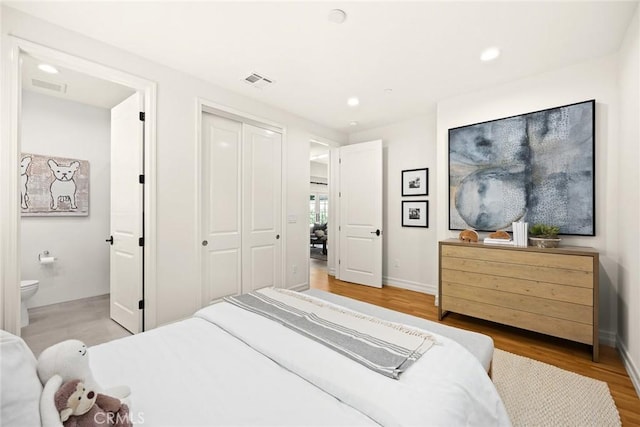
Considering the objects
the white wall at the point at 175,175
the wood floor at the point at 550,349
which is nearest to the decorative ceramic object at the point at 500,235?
the wood floor at the point at 550,349

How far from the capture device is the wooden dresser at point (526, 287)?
2.28 m

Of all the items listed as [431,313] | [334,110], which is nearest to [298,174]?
[334,110]

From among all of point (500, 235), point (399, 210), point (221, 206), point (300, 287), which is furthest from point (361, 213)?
point (221, 206)

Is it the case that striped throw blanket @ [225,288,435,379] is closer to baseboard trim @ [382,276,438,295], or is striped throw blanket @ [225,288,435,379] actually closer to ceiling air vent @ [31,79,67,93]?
baseboard trim @ [382,276,438,295]

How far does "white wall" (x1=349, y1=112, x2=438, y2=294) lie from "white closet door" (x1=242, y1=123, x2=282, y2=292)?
1800 mm

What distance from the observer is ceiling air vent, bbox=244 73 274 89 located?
9.44ft

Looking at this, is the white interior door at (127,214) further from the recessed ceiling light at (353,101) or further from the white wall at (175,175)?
the recessed ceiling light at (353,101)

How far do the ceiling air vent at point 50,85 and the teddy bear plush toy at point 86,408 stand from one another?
3561 mm

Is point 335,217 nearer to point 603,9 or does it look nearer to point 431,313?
point 431,313

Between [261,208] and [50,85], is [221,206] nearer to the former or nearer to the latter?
[261,208]

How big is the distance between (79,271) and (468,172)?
504 cm

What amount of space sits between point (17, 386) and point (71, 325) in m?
2.89

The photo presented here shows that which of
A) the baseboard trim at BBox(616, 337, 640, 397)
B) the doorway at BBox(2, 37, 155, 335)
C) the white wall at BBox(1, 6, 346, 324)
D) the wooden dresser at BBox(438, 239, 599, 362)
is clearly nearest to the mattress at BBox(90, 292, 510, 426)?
the doorway at BBox(2, 37, 155, 335)

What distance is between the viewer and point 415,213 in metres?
4.16
